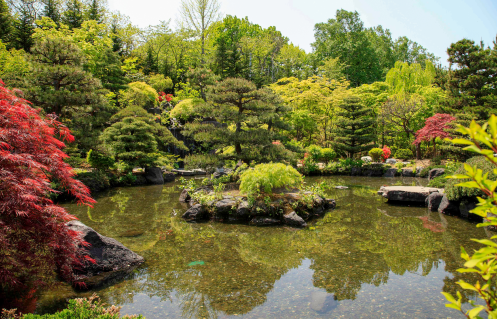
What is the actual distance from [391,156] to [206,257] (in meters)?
19.0

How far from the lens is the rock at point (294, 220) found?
6809 mm

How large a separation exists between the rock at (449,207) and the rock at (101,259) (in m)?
7.48

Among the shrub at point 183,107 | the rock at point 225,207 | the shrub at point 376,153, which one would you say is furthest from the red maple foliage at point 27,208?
the shrub at point 376,153

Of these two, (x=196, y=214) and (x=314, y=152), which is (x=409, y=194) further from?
(x=314, y=152)

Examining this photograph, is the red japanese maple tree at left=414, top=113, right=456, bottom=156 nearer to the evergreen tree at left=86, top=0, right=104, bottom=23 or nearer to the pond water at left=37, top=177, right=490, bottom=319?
the pond water at left=37, top=177, right=490, bottom=319

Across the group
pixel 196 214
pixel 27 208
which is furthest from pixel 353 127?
pixel 27 208

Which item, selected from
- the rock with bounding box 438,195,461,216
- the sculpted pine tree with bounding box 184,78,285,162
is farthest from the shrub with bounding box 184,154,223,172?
the rock with bounding box 438,195,461,216

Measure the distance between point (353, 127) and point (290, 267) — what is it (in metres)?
14.8

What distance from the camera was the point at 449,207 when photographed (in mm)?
7734

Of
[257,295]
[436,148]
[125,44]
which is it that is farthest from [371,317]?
[125,44]

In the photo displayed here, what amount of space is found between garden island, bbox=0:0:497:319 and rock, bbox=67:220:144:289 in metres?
0.02

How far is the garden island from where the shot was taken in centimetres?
309

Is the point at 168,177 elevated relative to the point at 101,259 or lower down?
lower down

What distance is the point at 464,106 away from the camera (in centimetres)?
1399
